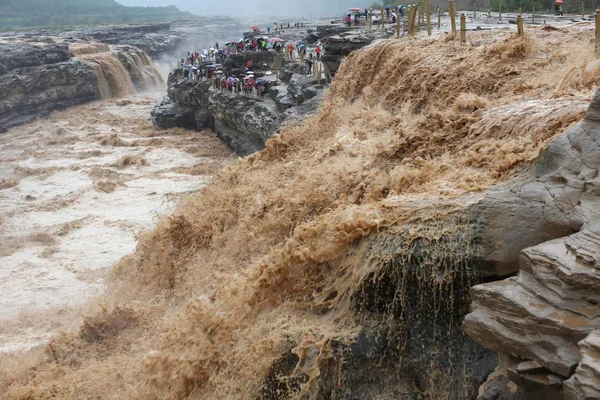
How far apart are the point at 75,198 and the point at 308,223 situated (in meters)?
11.9

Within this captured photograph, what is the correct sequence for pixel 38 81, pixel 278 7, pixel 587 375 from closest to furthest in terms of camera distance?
pixel 587 375 < pixel 38 81 < pixel 278 7

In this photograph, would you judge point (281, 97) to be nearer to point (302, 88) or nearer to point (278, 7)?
point (302, 88)

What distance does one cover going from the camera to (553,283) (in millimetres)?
3832

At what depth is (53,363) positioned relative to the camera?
7938 mm

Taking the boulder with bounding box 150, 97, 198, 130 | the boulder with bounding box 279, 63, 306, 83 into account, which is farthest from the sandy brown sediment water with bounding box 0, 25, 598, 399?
the boulder with bounding box 150, 97, 198, 130

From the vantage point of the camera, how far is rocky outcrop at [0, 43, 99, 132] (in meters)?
26.3

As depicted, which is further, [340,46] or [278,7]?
[278,7]

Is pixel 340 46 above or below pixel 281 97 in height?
above

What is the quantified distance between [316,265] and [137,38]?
38.1 meters

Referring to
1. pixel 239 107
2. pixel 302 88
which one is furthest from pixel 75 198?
pixel 302 88

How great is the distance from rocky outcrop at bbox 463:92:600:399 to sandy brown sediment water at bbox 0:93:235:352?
7254 millimetres

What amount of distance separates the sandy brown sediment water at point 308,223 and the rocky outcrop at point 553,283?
1.74ft

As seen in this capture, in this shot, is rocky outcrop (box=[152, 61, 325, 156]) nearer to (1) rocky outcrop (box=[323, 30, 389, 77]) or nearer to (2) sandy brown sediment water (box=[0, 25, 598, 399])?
(1) rocky outcrop (box=[323, 30, 389, 77])

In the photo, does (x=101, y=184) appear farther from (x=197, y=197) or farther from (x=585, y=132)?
(x=585, y=132)
